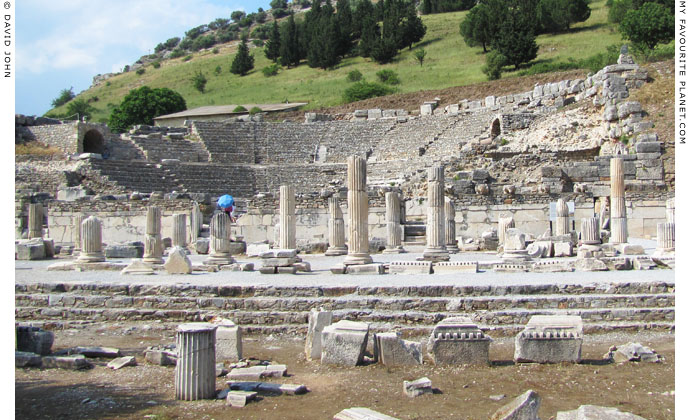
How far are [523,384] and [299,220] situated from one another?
18857mm

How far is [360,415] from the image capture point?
22.0 ft

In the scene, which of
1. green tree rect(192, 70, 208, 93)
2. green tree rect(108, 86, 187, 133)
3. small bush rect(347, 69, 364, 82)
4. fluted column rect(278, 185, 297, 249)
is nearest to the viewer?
fluted column rect(278, 185, 297, 249)

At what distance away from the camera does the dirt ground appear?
284 inches

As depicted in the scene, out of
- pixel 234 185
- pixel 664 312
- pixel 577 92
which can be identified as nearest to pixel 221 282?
pixel 664 312

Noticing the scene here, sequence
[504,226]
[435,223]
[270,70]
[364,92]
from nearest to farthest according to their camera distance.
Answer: [435,223] < [504,226] < [364,92] < [270,70]

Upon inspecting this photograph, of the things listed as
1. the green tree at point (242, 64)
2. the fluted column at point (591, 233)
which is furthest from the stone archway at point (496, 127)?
the green tree at point (242, 64)

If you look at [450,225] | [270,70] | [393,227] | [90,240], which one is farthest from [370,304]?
[270,70]

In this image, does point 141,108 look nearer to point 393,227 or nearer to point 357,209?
point 393,227

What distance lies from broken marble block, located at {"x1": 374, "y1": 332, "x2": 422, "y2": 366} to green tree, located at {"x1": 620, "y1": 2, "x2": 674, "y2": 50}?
159 feet

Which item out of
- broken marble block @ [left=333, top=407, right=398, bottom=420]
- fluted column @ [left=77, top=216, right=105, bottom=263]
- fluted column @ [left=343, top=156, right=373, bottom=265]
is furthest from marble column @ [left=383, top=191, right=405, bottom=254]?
broken marble block @ [left=333, top=407, right=398, bottom=420]

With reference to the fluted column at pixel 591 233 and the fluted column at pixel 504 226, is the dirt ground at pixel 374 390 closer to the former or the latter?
the fluted column at pixel 591 233

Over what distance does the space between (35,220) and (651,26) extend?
45.7 metres

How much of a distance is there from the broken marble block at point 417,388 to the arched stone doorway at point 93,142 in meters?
36.7

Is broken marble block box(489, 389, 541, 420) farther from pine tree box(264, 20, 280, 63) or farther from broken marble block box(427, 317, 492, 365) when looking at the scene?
pine tree box(264, 20, 280, 63)
